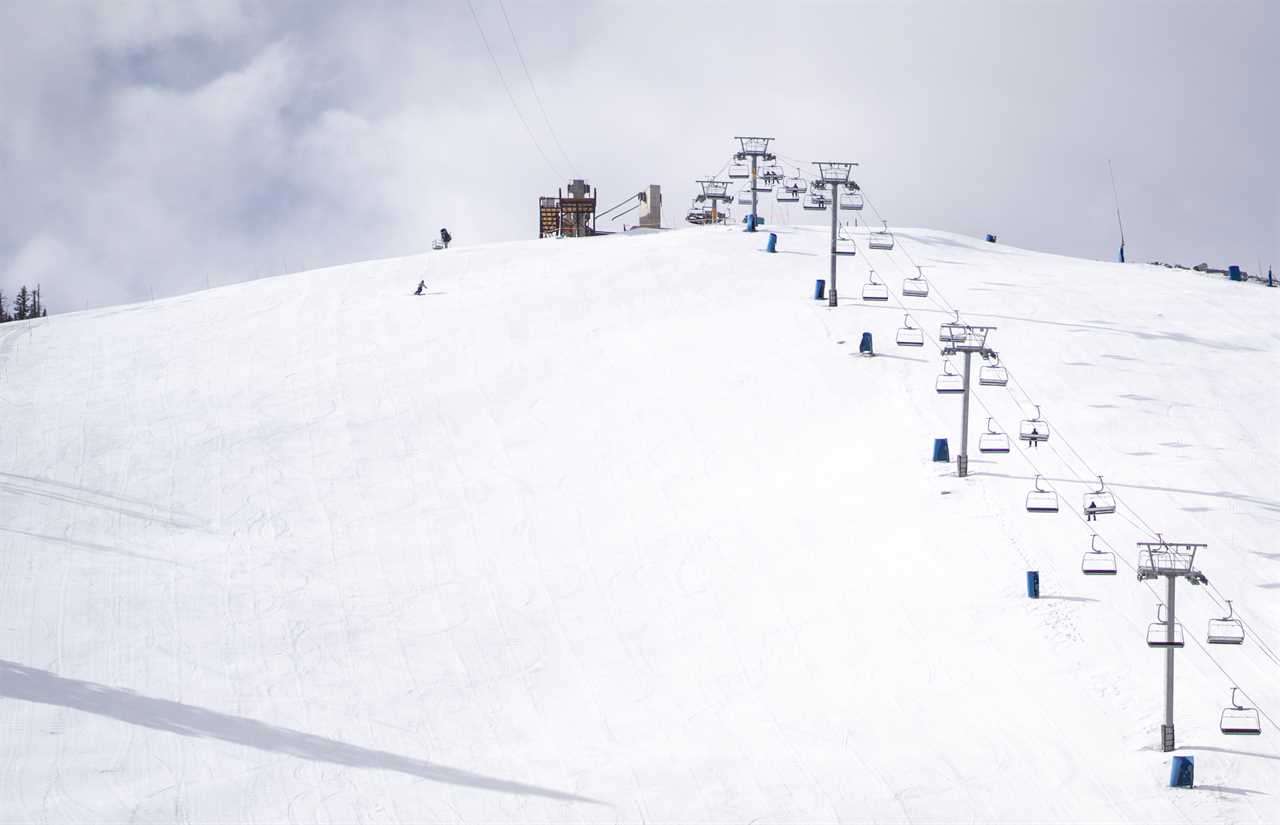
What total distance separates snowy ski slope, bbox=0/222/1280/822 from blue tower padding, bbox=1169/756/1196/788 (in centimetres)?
17

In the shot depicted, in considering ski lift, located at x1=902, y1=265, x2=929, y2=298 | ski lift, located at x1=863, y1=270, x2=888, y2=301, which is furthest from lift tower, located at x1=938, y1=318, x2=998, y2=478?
ski lift, located at x1=902, y1=265, x2=929, y2=298

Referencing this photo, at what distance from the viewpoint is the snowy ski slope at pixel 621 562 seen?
20844 mm

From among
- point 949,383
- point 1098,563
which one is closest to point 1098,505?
point 1098,563

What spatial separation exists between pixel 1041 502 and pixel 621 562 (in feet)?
27.0

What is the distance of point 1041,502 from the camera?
2570 cm

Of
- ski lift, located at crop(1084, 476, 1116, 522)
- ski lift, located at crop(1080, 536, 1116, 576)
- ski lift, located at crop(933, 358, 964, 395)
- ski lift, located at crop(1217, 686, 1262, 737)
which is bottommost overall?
ski lift, located at crop(1217, 686, 1262, 737)

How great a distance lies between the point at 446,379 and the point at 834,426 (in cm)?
1074

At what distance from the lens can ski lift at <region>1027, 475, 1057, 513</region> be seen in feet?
83.9

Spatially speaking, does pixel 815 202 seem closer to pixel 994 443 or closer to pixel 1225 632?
pixel 994 443

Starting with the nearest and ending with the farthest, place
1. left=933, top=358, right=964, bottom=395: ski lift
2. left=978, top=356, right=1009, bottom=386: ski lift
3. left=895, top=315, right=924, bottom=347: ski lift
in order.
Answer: left=933, top=358, right=964, bottom=395: ski lift → left=978, top=356, right=1009, bottom=386: ski lift → left=895, top=315, right=924, bottom=347: ski lift

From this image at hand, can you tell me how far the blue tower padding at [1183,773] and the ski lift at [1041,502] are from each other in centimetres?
633

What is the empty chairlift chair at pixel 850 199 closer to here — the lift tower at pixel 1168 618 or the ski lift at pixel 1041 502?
the ski lift at pixel 1041 502

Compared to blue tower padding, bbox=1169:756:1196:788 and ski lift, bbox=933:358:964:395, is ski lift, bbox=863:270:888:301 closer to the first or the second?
ski lift, bbox=933:358:964:395

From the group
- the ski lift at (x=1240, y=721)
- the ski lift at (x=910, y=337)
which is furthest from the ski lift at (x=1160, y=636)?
the ski lift at (x=910, y=337)
